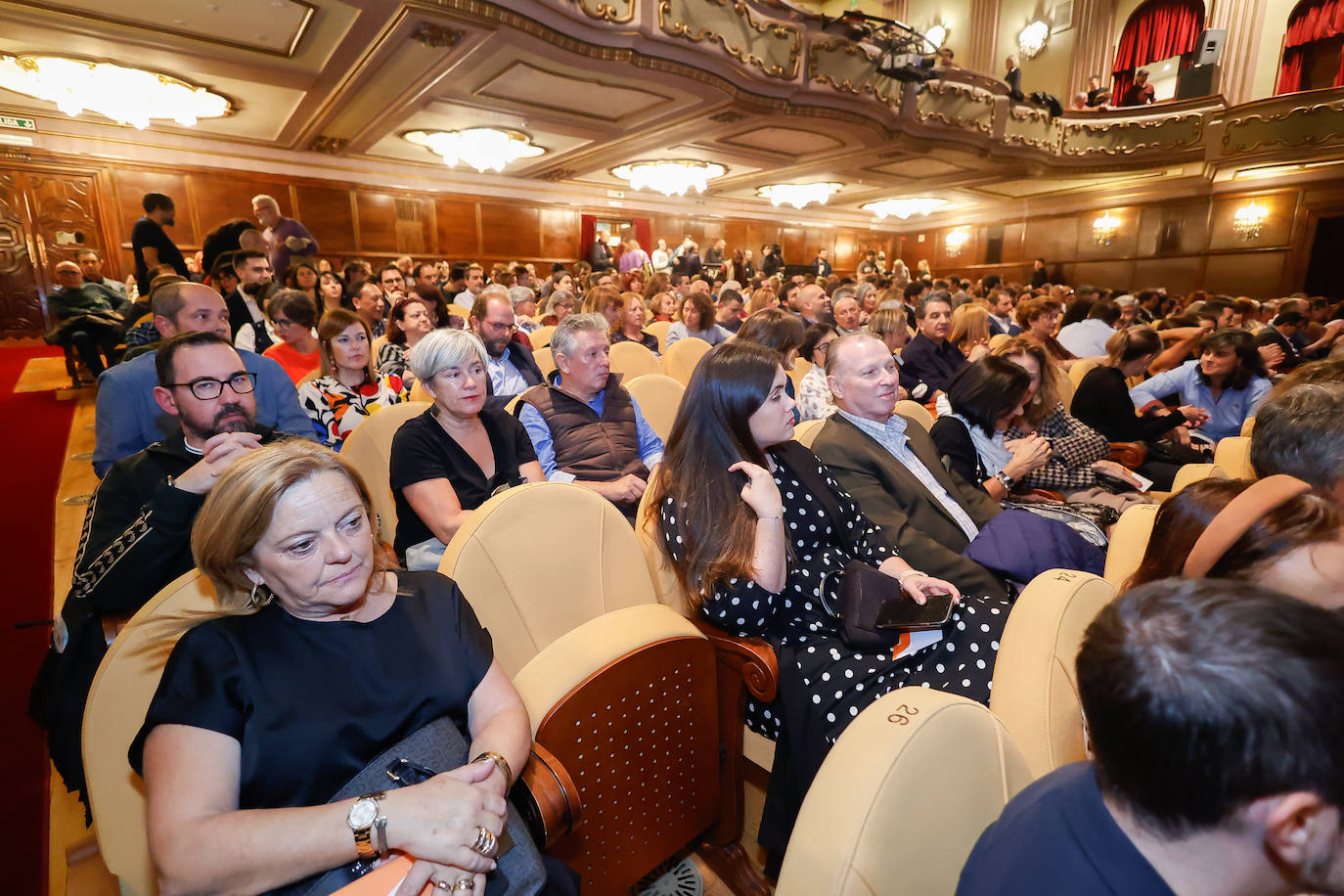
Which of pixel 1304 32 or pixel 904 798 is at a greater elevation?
pixel 1304 32

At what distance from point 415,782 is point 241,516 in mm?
470

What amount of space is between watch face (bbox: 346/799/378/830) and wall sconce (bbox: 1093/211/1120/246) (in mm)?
16912

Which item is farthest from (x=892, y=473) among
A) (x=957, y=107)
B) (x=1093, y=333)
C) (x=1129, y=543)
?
(x=957, y=107)

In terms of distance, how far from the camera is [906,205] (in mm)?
15453

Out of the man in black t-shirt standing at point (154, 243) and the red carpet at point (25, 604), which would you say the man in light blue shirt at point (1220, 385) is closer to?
the red carpet at point (25, 604)

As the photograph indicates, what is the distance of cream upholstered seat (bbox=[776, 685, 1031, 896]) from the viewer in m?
0.58

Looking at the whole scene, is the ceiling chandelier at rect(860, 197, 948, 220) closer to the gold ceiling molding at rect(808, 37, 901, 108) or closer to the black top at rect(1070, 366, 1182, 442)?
the gold ceiling molding at rect(808, 37, 901, 108)

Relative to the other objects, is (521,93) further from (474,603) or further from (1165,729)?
(1165,729)

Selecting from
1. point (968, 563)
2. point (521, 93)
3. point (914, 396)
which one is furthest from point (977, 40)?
point (968, 563)

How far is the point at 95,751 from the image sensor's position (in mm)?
951

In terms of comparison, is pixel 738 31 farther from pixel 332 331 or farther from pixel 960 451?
pixel 960 451

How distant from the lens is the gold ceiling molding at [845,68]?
25.4 feet

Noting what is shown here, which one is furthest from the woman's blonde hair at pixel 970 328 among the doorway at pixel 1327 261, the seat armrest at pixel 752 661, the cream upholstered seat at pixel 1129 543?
the doorway at pixel 1327 261

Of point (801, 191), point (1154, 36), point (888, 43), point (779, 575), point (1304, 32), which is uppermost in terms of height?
point (1154, 36)
